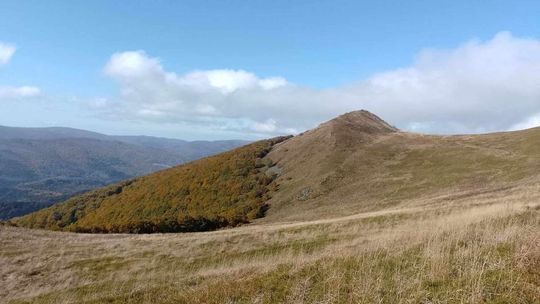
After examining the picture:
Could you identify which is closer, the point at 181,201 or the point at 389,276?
the point at 389,276

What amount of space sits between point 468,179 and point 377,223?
2635cm

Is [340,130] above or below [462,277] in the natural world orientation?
above

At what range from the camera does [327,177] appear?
195 ft

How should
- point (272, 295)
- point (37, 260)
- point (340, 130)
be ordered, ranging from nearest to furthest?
1. point (272, 295)
2. point (37, 260)
3. point (340, 130)

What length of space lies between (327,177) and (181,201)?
38662 mm

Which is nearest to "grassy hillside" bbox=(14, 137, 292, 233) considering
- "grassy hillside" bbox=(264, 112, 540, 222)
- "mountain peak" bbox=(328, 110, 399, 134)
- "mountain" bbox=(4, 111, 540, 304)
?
"mountain" bbox=(4, 111, 540, 304)

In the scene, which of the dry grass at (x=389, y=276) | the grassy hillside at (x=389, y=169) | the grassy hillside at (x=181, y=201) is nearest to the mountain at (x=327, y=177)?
the grassy hillside at (x=389, y=169)

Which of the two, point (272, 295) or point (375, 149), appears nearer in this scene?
point (272, 295)

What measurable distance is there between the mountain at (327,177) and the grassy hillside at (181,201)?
278mm

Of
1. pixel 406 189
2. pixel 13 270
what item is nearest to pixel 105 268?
pixel 13 270

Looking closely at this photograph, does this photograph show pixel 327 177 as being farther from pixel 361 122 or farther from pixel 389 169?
pixel 361 122

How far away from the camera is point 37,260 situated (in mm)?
25734

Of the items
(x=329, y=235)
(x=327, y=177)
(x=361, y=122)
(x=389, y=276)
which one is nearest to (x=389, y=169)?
(x=327, y=177)

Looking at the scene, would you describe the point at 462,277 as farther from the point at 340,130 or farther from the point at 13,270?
the point at 340,130
